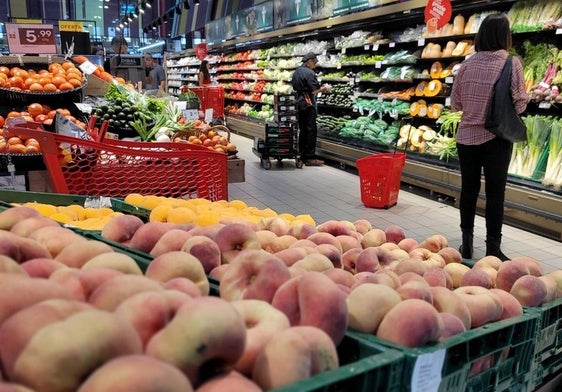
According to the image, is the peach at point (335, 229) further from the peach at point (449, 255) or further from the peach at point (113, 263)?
the peach at point (113, 263)

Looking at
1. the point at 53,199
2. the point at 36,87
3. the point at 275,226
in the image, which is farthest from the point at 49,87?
the point at 275,226

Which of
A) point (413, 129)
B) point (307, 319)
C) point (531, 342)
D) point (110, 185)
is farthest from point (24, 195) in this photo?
point (413, 129)

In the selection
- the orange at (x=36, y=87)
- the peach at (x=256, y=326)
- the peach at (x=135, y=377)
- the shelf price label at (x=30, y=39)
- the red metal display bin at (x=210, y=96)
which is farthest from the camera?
the red metal display bin at (x=210, y=96)

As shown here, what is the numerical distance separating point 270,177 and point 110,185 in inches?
199

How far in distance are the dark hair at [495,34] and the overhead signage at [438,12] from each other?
236cm

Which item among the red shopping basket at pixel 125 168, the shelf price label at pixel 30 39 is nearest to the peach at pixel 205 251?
the red shopping basket at pixel 125 168

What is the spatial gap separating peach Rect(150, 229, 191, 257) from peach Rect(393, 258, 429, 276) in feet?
2.20

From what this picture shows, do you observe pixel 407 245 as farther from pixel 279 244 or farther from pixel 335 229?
pixel 279 244

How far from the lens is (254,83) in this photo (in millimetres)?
14367

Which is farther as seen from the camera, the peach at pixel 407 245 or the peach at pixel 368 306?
the peach at pixel 407 245

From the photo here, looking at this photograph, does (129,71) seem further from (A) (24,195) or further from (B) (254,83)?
(A) (24,195)

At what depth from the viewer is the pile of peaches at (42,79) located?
460 cm

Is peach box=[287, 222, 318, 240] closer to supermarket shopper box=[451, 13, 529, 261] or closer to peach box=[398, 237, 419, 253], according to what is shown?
peach box=[398, 237, 419, 253]

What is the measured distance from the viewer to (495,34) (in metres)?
3.98
